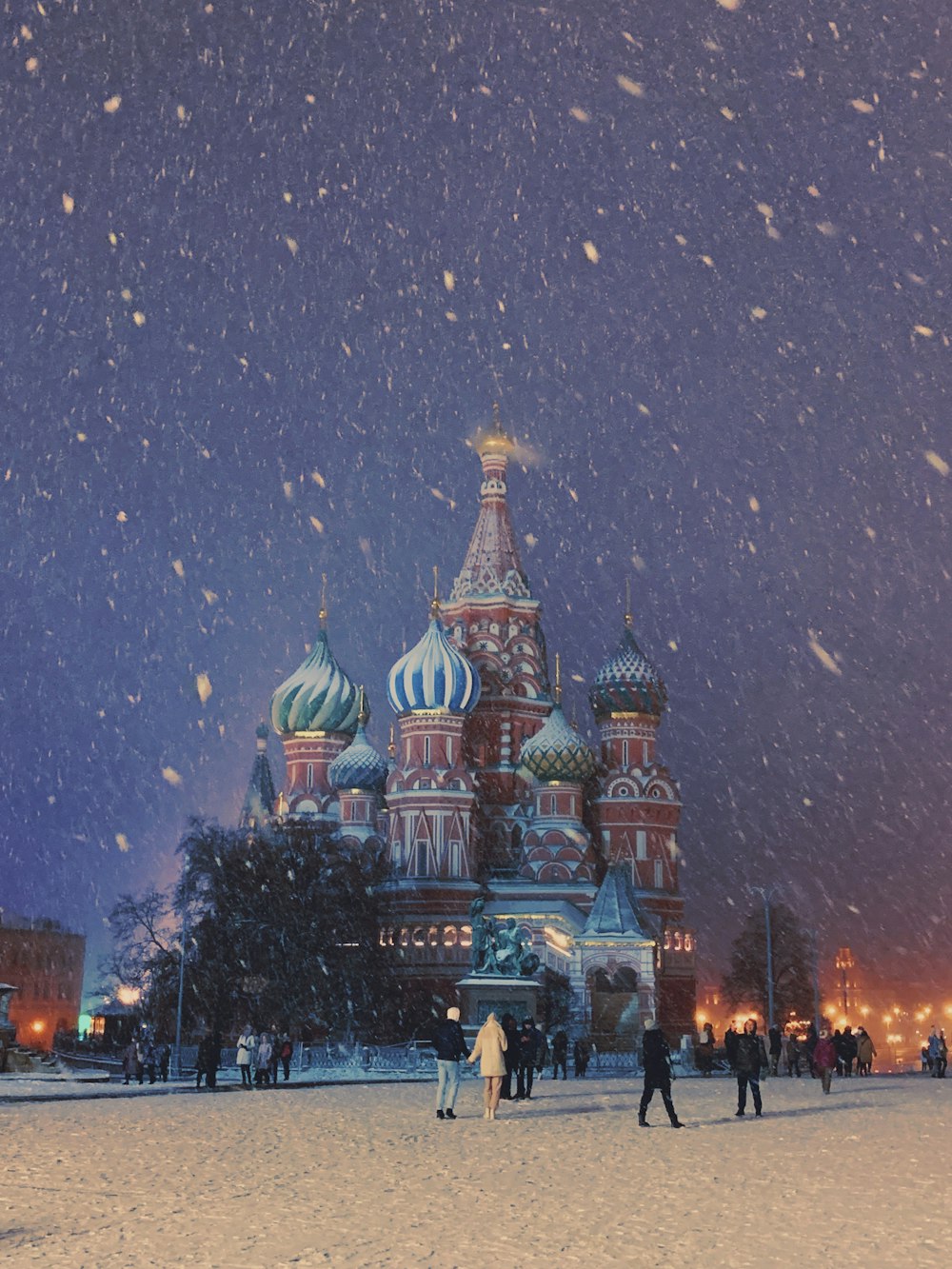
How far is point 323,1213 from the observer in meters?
9.73

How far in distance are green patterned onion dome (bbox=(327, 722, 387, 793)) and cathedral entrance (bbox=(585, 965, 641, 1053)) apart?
672 inches

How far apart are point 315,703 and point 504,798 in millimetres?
11350

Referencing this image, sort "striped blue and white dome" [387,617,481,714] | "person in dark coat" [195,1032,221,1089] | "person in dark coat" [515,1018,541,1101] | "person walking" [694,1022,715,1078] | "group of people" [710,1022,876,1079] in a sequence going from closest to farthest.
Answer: "person in dark coat" [515,1018,541,1101] < "person in dark coat" [195,1032,221,1089] < "group of people" [710,1022,876,1079] < "person walking" [694,1022,715,1078] < "striped blue and white dome" [387,617,481,714]

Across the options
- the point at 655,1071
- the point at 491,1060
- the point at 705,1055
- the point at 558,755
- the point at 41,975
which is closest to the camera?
the point at 655,1071

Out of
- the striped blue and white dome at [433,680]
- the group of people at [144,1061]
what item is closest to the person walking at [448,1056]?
the group of people at [144,1061]

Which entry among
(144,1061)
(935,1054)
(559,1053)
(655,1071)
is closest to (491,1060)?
(655,1071)

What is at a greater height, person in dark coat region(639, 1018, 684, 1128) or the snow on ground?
person in dark coat region(639, 1018, 684, 1128)

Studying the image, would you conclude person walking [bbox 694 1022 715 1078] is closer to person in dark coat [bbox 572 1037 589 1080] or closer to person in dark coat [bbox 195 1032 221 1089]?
person in dark coat [bbox 572 1037 589 1080]

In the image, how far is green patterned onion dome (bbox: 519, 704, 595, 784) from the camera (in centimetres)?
6812

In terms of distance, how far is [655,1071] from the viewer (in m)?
17.6

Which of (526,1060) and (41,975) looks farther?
(41,975)

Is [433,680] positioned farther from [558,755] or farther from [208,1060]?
[208,1060]

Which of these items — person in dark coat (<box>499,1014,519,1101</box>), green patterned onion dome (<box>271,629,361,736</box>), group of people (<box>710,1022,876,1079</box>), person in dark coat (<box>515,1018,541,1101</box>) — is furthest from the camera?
green patterned onion dome (<box>271,629,361,736</box>)

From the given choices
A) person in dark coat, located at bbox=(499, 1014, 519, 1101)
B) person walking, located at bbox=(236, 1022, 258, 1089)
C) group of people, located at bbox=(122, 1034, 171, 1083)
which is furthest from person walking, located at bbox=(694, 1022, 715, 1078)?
person in dark coat, located at bbox=(499, 1014, 519, 1101)
